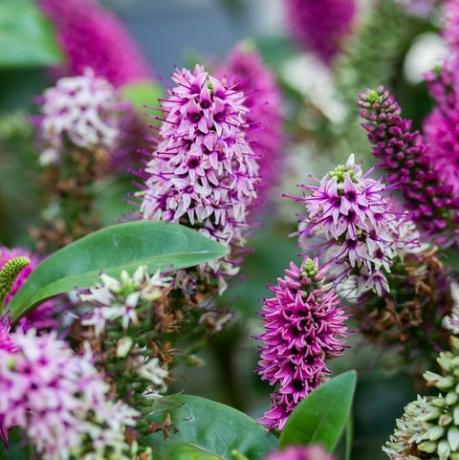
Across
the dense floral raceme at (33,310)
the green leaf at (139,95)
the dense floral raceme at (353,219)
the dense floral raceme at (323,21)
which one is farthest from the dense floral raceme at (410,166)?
the dense floral raceme at (323,21)

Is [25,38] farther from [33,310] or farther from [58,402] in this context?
[58,402]

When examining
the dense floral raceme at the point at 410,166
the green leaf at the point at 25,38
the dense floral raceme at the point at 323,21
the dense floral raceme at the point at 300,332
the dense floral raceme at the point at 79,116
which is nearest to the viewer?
the dense floral raceme at the point at 300,332

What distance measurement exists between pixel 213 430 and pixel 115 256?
0.48ft

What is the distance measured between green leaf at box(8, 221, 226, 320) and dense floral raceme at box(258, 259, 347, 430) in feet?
0.17

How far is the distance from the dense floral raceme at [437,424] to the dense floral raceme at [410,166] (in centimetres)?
16

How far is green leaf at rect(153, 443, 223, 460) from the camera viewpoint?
609 millimetres

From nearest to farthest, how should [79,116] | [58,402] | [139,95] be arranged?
[58,402]
[79,116]
[139,95]

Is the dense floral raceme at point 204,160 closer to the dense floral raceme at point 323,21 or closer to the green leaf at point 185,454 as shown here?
the green leaf at point 185,454

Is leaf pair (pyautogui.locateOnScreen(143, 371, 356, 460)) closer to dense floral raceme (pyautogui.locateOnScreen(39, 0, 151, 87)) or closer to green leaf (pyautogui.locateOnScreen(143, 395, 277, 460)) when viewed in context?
green leaf (pyautogui.locateOnScreen(143, 395, 277, 460))

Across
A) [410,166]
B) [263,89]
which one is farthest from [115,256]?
[263,89]

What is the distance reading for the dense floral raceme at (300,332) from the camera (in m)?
0.61

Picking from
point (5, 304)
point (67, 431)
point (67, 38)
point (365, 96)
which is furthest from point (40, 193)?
point (67, 431)

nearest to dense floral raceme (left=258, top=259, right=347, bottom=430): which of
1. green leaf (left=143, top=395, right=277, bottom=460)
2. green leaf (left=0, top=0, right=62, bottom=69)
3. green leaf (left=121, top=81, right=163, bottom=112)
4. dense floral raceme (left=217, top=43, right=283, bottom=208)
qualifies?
green leaf (left=143, top=395, right=277, bottom=460)

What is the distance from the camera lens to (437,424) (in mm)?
604
